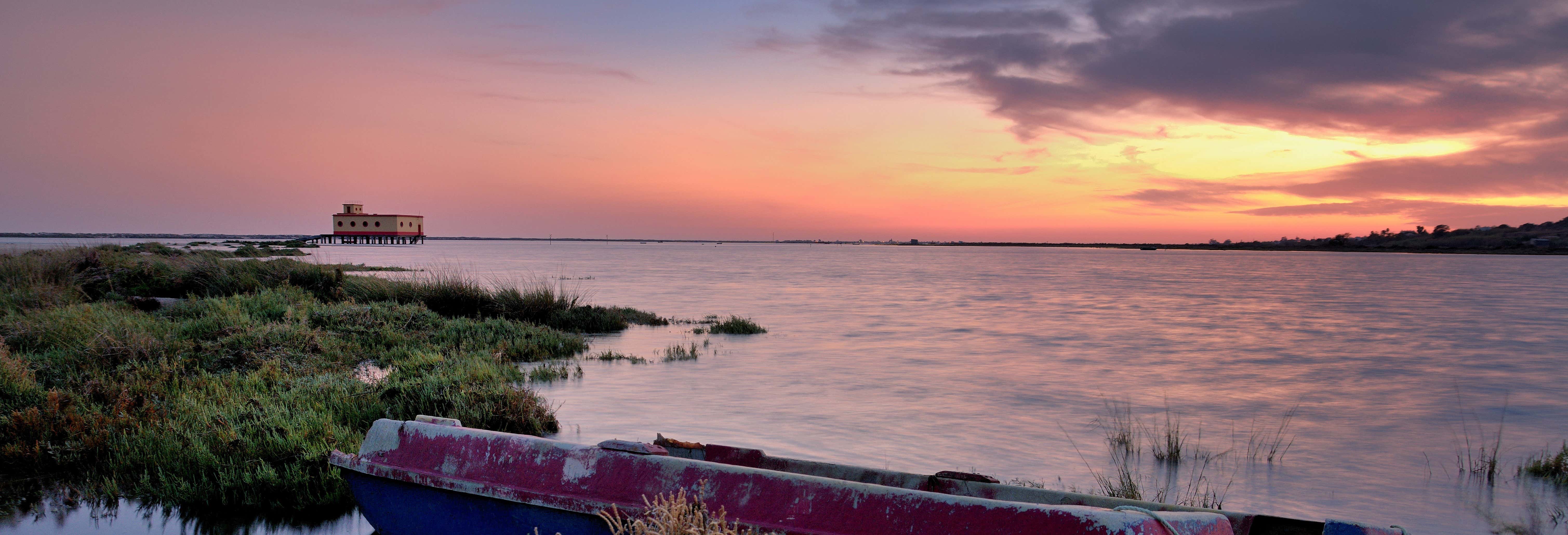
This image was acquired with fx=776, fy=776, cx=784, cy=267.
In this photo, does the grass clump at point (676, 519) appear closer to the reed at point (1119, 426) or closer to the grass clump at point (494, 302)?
the reed at point (1119, 426)

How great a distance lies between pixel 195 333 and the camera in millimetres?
10859

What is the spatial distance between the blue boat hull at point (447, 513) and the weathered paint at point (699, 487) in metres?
0.03

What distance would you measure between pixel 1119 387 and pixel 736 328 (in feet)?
29.7

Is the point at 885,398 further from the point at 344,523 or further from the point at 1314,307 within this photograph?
the point at 1314,307

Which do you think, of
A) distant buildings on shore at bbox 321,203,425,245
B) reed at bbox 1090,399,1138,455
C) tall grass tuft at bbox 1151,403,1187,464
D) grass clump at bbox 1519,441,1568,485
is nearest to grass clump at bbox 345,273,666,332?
reed at bbox 1090,399,1138,455

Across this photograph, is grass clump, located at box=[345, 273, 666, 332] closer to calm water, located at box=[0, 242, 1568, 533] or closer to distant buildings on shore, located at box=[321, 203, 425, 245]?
calm water, located at box=[0, 242, 1568, 533]

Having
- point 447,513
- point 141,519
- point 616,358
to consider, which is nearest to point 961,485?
point 447,513

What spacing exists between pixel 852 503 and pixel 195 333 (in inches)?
447

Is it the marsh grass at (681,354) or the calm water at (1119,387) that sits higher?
the marsh grass at (681,354)

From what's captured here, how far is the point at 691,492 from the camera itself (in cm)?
364

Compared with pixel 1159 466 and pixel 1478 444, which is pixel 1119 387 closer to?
pixel 1478 444

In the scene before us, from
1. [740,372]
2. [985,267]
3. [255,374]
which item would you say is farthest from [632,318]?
[985,267]

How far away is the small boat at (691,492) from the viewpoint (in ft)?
10.4

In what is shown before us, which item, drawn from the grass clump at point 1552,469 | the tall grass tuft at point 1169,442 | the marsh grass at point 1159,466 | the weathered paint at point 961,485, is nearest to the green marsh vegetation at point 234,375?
the weathered paint at point 961,485
